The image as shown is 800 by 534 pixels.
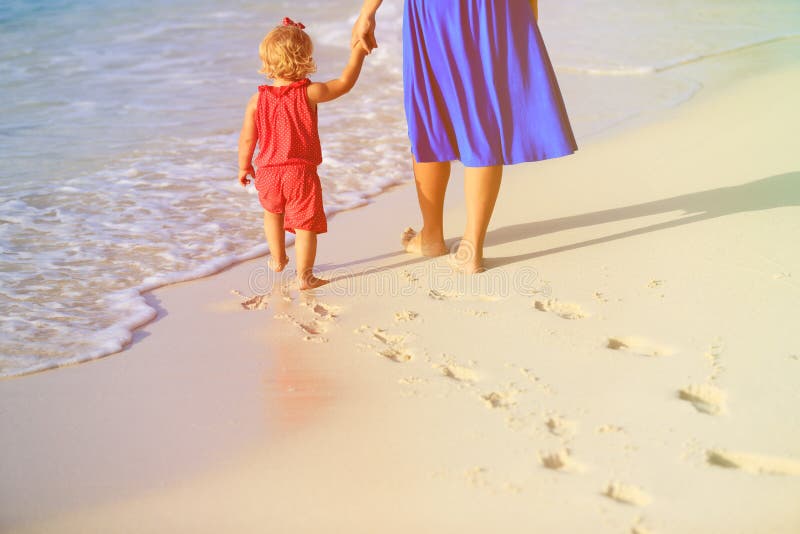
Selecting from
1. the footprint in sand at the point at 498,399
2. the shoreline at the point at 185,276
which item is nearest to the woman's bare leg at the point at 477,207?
the shoreline at the point at 185,276

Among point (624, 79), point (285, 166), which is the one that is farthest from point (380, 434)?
point (624, 79)

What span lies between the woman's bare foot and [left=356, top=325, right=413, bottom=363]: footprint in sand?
25.6 inches

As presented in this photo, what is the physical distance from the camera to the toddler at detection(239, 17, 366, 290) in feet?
11.3

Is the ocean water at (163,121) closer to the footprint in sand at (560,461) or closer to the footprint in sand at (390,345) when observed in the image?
the footprint in sand at (390,345)

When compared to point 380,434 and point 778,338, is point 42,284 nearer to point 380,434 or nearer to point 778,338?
point 380,434

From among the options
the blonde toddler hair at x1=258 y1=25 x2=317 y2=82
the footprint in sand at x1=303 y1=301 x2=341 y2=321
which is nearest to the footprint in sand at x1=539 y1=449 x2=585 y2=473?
the footprint in sand at x1=303 y1=301 x2=341 y2=321

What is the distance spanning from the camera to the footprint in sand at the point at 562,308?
3.26 m

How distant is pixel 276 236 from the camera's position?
3756 mm

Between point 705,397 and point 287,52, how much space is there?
6.38 ft

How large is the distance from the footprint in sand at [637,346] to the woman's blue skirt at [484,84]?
90 centimetres

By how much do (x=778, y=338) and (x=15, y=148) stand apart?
4.92 metres

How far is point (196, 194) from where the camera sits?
4930 mm

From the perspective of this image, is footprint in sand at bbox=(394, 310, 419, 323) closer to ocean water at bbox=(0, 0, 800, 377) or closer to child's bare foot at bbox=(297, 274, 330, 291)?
child's bare foot at bbox=(297, 274, 330, 291)

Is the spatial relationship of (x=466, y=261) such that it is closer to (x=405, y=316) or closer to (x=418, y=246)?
(x=418, y=246)
